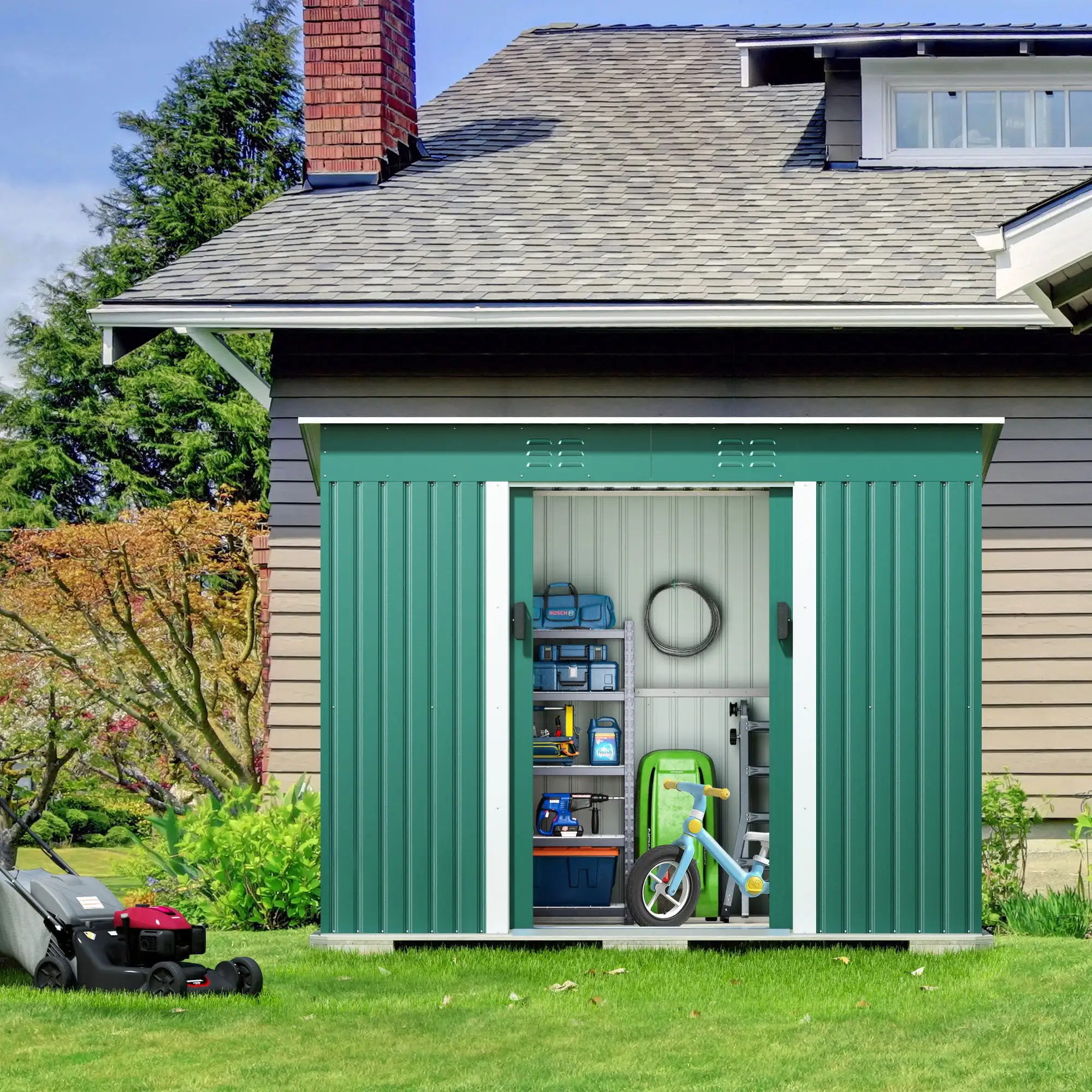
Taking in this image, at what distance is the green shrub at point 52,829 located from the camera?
A: 19953 mm

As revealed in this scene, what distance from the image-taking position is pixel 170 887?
873cm

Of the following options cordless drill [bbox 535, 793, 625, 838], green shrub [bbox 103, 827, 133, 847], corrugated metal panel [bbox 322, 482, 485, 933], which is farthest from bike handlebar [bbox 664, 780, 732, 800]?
green shrub [bbox 103, 827, 133, 847]

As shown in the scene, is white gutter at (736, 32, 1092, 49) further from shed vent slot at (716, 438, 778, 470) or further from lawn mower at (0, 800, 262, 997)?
lawn mower at (0, 800, 262, 997)

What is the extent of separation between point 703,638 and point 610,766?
103 centimetres

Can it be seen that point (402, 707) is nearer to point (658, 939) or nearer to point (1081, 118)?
point (658, 939)

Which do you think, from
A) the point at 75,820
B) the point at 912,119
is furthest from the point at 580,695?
the point at 75,820

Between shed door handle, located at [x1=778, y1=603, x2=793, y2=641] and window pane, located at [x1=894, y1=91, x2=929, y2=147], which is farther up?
A: window pane, located at [x1=894, y1=91, x2=929, y2=147]

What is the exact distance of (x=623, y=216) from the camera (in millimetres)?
9609

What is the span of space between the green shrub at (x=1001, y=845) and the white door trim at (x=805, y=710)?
1585mm

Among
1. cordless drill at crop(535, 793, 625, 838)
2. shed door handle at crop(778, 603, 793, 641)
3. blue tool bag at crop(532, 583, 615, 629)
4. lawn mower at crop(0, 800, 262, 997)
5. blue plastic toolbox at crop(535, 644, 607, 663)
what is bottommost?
lawn mower at crop(0, 800, 262, 997)

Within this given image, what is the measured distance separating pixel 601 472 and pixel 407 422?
35.4 inches

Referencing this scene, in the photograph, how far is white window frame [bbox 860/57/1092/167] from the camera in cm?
1027

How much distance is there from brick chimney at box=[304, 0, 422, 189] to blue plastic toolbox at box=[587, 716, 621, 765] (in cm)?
417

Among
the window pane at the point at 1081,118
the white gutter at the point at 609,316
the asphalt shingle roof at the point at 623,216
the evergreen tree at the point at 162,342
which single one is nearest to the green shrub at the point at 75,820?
the evergreen tree at the point at 162,342
